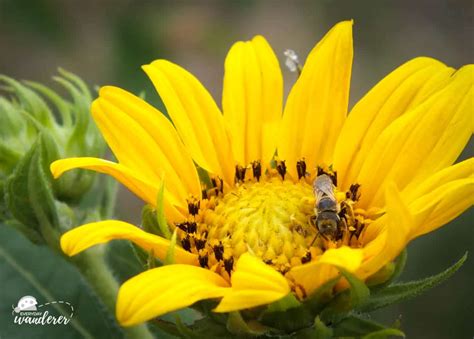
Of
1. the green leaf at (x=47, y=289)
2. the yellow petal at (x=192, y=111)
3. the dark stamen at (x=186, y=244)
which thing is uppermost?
the yellow petal at (x=192, y=111)

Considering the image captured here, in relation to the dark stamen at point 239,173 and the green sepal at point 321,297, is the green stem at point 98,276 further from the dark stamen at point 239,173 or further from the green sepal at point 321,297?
the green sepal at point 321,297

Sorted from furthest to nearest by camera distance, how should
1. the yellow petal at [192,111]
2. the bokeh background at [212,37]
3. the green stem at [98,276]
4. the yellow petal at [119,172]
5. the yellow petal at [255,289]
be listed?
the bokeh background at [212,37], the green stem at [98,276], the yellow petal at [192,111], the yellow petal at [119,172], the yellow petal at [255,289]

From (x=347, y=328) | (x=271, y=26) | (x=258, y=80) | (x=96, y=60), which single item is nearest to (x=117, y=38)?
(x=96, y=60)

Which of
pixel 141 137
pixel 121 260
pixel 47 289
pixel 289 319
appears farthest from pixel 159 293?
pixel 47 289

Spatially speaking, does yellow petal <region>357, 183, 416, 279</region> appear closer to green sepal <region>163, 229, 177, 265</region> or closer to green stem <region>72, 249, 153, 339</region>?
green sepal <region>163, 229, 177, 265</region>

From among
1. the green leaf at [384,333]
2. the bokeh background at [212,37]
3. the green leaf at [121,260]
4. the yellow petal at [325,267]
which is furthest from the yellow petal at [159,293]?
the bokeh background at [212,37]

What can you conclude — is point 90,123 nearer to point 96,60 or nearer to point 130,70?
point 130,70

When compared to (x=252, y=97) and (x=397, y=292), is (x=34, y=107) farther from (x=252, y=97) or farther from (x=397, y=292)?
(x=397, y=292)
